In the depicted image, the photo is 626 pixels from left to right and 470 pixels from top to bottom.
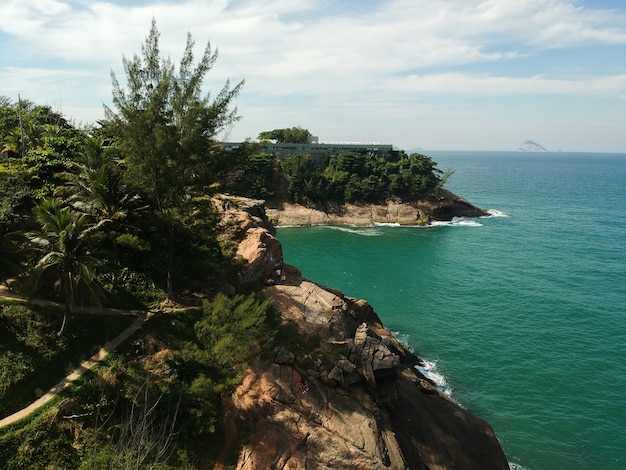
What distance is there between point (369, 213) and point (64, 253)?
283ft

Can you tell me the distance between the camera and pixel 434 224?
97625 mm

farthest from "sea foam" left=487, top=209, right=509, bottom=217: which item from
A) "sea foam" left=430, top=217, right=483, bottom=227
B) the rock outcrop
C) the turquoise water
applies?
"sea foam" left=430, top=217, right=483, bottom=227

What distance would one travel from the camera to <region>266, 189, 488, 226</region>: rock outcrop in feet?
327

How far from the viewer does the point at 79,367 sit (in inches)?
796

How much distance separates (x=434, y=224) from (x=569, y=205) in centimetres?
4953

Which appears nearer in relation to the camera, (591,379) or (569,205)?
(591,379)

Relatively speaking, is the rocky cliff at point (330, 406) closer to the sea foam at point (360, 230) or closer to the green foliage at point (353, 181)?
the sea foam at point (360, 230)

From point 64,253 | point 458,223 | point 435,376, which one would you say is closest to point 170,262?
point 64,253

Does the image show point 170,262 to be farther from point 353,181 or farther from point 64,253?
point 353,181

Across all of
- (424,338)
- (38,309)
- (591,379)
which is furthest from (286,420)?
(591,379)

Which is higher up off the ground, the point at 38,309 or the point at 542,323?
the point at 38,309

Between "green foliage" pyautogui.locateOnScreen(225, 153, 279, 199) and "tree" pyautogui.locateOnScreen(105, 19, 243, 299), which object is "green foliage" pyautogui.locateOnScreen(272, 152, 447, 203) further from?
"tree" pyautogui.locateOnScreen(105, 19, 243, 299)

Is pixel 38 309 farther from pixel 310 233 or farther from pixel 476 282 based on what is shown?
pixel 310 233

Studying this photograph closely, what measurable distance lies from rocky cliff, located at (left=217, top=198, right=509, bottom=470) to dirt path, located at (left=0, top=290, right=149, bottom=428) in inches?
261
